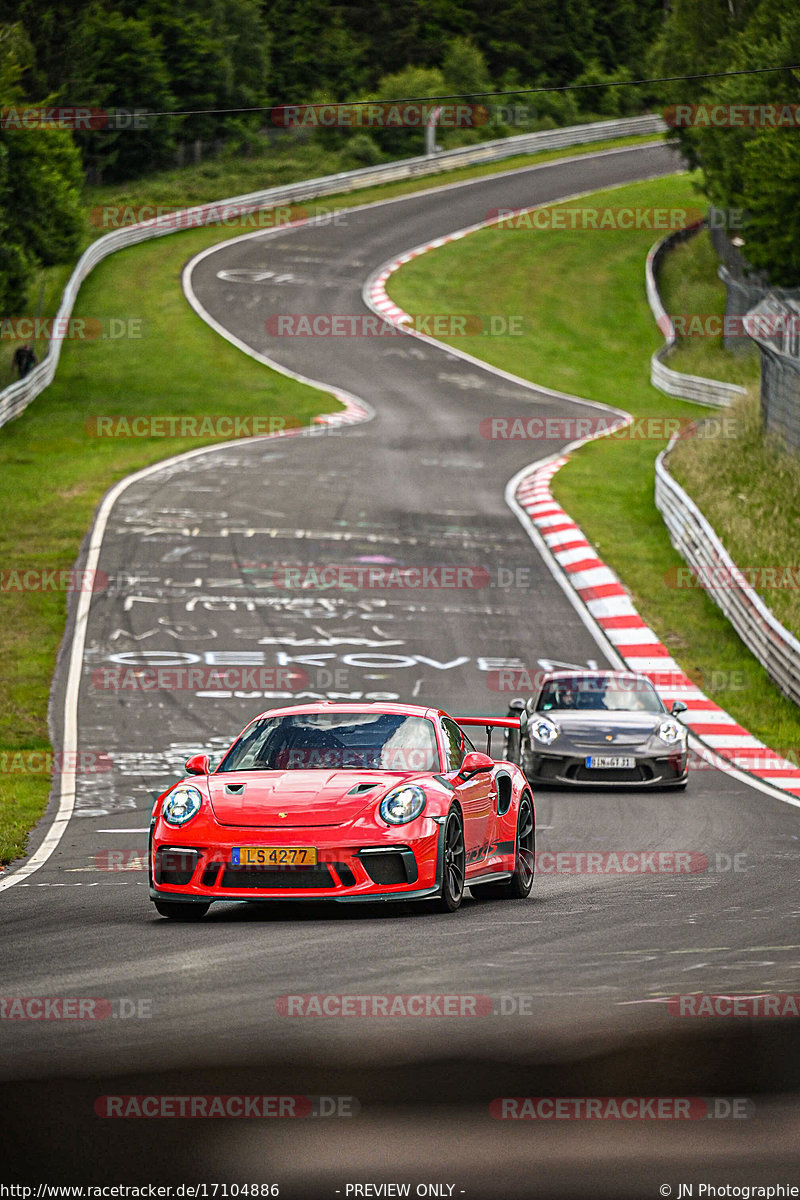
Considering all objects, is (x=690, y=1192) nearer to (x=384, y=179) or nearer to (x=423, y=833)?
(x=423, y=833)

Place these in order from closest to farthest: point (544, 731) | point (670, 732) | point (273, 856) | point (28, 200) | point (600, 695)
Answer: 1. point (273, 856)
2. point (670, 732)
3. point (544, 731)
4. point (600, 695)
5. point (28, 200)

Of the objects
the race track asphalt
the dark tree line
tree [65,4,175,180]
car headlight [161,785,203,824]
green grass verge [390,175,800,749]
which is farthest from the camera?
tree [65,4,175,180]

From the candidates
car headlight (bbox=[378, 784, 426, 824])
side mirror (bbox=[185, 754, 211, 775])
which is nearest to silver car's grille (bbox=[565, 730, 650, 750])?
side mirror (bbox=[185, 754, 211, 775])

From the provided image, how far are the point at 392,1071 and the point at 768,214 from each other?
4153 cm

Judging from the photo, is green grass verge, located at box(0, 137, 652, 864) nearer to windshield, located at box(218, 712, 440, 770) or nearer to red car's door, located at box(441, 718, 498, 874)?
windshield, located at box(218, 712, 440, 770)

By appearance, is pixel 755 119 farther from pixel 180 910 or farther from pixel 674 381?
pixel 180 910

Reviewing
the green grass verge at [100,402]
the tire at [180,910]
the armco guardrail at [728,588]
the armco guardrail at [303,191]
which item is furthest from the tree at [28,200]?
the tire at [180,910]

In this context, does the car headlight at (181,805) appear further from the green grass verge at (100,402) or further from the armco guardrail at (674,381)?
the armco guardrail at (674,381)

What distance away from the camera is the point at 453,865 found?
9.61 meters

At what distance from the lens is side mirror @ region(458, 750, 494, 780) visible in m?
10.2

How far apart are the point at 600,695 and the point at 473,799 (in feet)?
29.1

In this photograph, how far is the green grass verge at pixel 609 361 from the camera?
24.7 metres

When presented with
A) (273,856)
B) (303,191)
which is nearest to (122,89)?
(303,191)

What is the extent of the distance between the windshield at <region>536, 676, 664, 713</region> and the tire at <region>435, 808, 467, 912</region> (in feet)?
28.4
